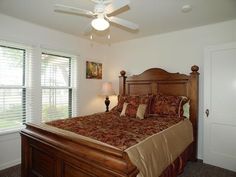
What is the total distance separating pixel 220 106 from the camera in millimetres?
2850

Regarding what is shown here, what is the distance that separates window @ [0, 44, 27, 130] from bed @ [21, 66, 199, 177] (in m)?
0.82

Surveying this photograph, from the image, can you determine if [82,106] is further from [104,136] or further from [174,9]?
[174,9]

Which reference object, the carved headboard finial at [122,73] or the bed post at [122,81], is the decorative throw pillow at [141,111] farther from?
the carved headboard finial at [122,73]

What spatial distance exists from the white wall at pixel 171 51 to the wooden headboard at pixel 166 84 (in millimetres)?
154

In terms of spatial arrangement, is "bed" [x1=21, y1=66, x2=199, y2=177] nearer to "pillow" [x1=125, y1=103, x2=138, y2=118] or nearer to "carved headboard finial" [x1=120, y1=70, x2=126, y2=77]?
"pillow" [x1=125, y1=103, x2=138, y2=118]

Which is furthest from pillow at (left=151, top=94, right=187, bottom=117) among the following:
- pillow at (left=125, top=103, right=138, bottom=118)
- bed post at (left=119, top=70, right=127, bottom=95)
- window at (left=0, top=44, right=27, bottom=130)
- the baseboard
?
the baseboard

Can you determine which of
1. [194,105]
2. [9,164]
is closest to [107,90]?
[194,105]

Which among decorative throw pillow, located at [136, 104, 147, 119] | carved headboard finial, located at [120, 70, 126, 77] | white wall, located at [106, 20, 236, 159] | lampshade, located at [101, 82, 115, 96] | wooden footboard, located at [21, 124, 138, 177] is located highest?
white wall, located at [106, 20, 236, 159]

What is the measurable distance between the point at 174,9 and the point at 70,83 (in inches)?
103

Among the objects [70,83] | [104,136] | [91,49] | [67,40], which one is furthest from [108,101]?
[104,136]

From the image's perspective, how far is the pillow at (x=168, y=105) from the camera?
2.96 meters

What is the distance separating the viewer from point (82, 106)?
403cm

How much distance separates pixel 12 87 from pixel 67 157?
1913 mm

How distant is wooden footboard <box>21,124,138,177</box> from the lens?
1.38 metres
